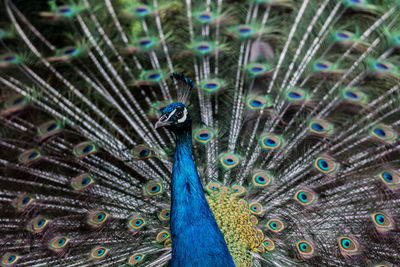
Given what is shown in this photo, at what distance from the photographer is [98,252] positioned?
1.45m

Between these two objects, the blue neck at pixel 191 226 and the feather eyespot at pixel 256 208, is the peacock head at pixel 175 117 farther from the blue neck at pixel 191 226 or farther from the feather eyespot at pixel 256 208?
the feather eyespot at pixel 256 208

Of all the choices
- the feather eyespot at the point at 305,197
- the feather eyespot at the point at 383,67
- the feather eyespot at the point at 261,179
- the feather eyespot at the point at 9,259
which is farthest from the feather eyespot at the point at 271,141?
the feather eyespot at the point at 9,259

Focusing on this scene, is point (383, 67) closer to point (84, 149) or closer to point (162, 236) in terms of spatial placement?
point (162, 236)

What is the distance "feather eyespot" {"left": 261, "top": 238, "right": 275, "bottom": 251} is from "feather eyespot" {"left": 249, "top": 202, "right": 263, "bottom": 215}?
0.13 m

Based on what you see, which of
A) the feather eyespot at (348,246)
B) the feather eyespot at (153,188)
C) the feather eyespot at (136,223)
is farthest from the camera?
the feather eyespot at (153,188)

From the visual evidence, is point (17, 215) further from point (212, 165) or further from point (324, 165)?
point (324, 165)

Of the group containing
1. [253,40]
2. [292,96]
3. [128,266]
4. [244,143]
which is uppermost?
[253,40]

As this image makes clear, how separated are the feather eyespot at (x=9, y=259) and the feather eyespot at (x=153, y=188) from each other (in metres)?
0.56

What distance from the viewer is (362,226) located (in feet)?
4.76

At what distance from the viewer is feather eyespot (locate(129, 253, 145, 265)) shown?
142 centimetres

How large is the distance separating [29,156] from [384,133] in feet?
4.93

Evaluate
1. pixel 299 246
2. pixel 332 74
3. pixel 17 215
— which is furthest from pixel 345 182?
pixel 17 215

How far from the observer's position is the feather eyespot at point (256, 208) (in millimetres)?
1573

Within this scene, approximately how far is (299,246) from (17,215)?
44.8 inches
